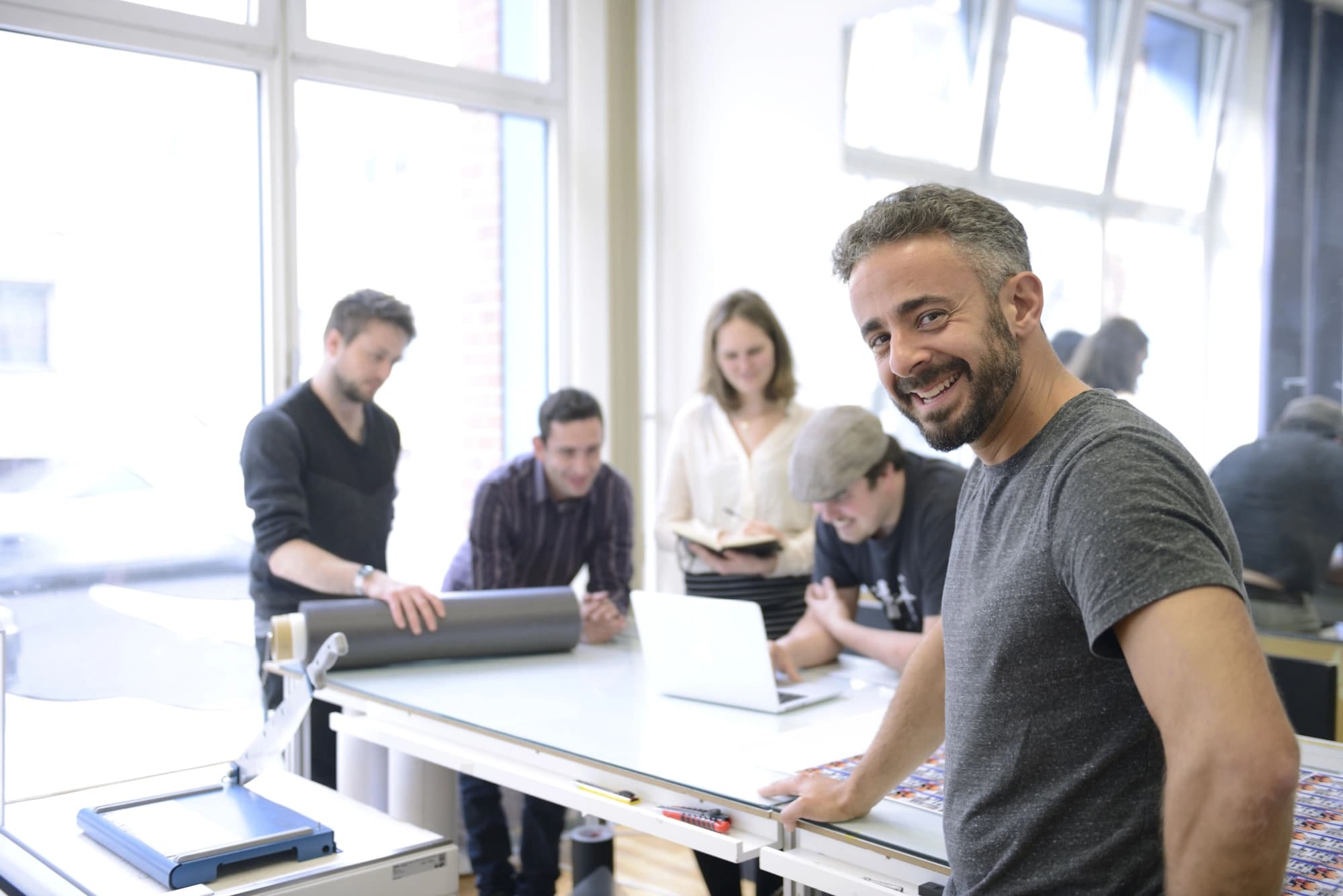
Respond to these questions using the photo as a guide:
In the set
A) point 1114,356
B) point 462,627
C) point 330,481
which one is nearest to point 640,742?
point 462,627

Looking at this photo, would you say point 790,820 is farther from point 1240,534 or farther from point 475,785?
point 1240,534

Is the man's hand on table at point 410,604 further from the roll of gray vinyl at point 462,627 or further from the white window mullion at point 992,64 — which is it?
the white window mullion at point 992,64

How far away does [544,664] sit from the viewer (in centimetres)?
279

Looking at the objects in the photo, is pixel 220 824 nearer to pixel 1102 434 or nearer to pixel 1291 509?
pixel 1102 434

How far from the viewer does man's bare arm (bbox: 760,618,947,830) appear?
1531 mm

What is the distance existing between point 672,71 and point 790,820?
11.9ft

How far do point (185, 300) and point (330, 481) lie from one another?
3.34 ft

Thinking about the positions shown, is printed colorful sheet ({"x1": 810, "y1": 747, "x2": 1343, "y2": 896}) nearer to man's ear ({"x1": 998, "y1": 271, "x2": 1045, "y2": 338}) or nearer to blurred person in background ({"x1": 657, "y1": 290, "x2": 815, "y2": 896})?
man's ear ({"x1": 998, "y1": 271, "x2": 1045, "y2": 338})

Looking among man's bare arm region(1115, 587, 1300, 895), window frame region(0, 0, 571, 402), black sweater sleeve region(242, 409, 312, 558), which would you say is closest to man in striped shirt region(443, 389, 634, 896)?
black sweater sleeve region(242, 409, 312, 558)

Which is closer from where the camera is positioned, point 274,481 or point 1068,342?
point 274,481

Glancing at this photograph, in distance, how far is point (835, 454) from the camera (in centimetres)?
233

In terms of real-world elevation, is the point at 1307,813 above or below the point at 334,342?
below

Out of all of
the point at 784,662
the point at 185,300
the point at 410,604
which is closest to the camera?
the point at 784,662

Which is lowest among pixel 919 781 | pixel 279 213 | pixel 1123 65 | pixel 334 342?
pixel 919 781
